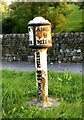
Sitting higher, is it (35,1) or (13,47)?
(35,1)

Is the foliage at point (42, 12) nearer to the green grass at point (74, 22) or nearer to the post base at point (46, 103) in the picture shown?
the green grass at point (74, 22)

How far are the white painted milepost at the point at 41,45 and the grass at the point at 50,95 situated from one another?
0.86 feet

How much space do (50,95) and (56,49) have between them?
263 inches

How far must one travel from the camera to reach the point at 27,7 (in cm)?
1698

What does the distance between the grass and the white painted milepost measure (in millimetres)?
262

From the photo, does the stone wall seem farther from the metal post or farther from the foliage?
the metal post

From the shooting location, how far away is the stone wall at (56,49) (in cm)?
1331

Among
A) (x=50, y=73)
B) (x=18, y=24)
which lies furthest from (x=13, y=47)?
(x=50, y=73)

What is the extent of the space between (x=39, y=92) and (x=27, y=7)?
11.2 m

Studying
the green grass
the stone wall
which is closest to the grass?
the stone wall

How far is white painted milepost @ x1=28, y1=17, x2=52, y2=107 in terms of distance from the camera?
598cm

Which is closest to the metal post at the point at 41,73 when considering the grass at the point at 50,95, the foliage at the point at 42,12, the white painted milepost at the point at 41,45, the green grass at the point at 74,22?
the white painted milepost at the point at 41,45

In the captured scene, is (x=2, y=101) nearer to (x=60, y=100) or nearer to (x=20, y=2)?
(x=60, y=100)

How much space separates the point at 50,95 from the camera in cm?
686
